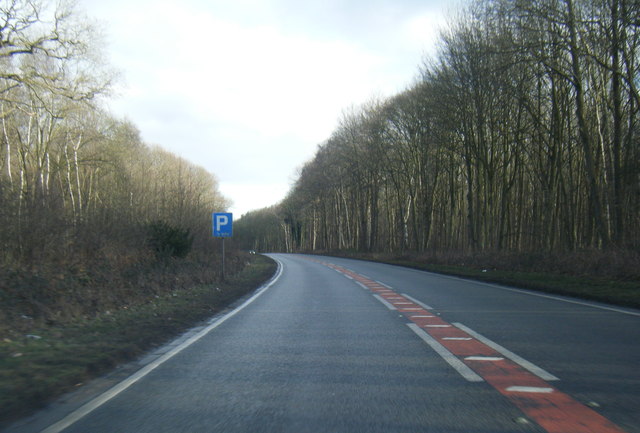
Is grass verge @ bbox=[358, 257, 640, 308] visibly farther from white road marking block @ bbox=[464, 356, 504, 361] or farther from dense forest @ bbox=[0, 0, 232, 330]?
dense forest @ bbox=[0, 0, 232, 330]

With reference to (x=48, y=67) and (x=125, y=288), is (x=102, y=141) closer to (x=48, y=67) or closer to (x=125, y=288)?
(x=48, y=67)

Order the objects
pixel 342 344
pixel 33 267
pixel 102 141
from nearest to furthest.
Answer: pixel 342 344, pixel 33 267, pixel 102 141

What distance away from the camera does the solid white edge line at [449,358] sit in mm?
5516

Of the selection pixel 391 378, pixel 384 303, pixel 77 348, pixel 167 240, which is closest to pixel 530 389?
pixel 391 378

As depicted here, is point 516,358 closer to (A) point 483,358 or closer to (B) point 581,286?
(A) point 483,358

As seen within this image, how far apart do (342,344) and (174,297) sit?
8033 mm

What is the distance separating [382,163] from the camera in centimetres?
4406

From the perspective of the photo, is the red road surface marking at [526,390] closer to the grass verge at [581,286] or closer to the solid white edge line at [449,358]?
the solid white edge line at [449,358]

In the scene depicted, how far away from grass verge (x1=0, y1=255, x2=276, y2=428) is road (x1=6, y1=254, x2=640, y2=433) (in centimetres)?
57

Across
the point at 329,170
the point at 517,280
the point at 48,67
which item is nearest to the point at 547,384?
the point at 517,280

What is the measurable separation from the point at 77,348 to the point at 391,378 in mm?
4459

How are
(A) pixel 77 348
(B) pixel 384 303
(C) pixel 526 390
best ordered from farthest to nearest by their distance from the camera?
(B) pixel 384 303 → (A) pixel 77 348 → (C) pixel 526 390

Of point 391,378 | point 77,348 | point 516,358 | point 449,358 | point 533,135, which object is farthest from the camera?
point 533,135

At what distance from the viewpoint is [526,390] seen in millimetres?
4914
